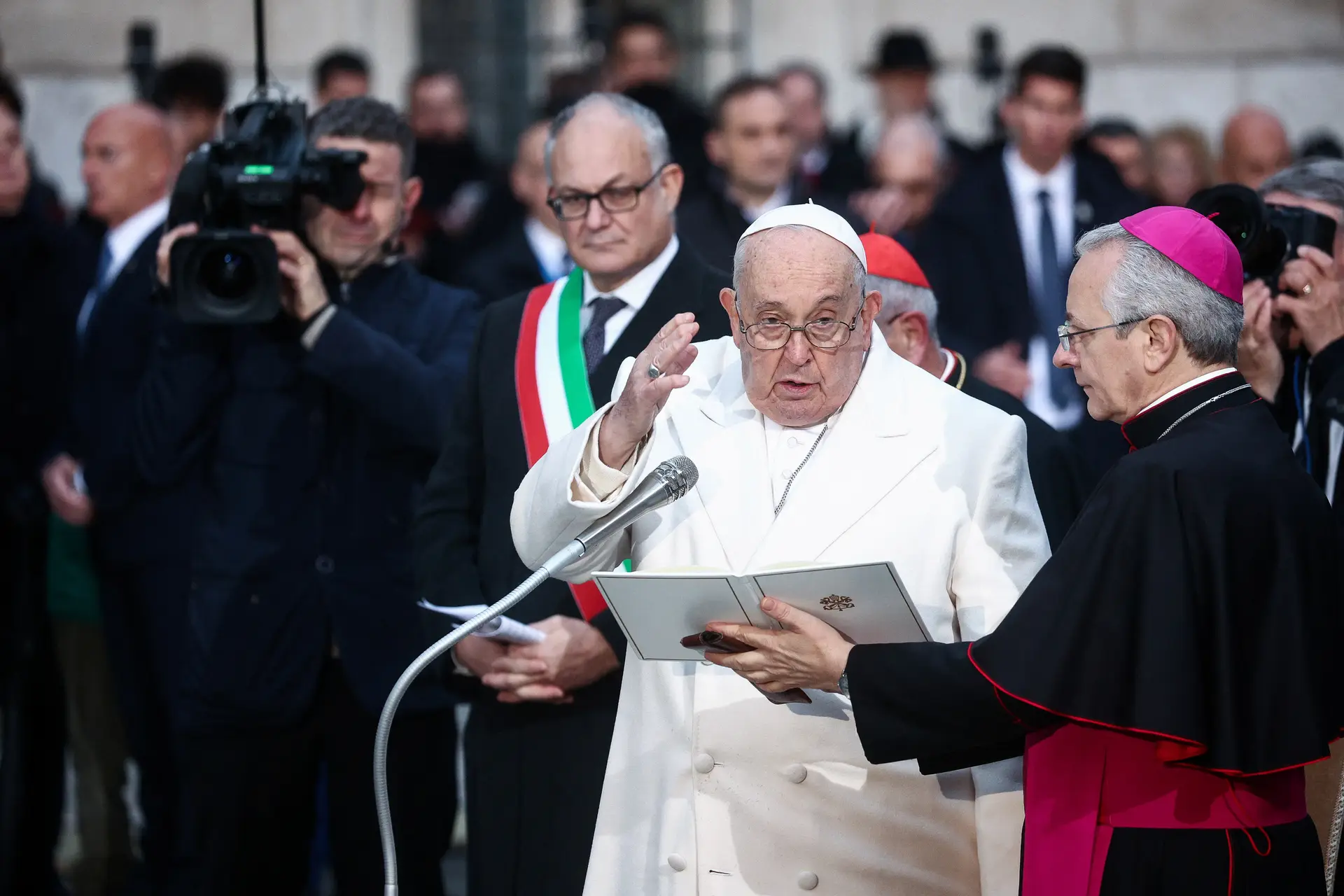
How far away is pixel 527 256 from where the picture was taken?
7.00 meters

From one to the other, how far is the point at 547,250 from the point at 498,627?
11.9 ft

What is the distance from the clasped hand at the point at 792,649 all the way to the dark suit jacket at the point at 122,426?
8.32 feet

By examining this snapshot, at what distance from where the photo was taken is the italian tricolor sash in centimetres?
394

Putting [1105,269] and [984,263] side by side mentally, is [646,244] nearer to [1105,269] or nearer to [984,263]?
[1105,269]

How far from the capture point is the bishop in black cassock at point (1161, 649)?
9.29ft

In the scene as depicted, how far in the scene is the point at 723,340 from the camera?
3654 mm

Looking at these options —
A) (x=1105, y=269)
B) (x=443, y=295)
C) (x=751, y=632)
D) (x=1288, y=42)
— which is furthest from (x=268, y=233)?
(x=1288, y=42)

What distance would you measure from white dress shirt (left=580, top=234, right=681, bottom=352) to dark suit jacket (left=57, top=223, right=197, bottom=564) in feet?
5.11

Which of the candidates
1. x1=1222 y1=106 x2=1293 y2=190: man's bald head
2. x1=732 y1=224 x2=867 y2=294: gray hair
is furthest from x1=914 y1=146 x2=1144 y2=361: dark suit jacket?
x1=732 y1=224 x2=867 y2=294: gray hair

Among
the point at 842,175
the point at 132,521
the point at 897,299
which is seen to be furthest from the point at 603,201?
Answer: the point at 842,175

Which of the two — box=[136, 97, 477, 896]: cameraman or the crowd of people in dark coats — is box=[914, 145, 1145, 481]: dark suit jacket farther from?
box=[136, 97, 477, 896]: cameraman

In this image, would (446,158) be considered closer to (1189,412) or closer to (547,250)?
(547,250)

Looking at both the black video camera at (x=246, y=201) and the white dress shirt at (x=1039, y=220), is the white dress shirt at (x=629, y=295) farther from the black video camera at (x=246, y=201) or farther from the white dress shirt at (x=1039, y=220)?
the white dress shirt at (x=1039, y=220)

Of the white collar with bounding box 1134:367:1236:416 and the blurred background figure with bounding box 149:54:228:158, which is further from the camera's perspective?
the blurred background figure with bounding box 149:54:228:158
